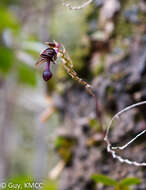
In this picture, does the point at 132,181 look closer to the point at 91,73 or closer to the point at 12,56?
the point at 91,73

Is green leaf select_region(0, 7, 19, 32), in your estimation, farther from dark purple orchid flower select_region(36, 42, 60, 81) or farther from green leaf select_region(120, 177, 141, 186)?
green leaf select_region(120, 177, 141, 186)

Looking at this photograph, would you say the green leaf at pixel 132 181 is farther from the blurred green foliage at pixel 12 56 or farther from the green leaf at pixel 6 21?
the green leaf at pixel 6 21

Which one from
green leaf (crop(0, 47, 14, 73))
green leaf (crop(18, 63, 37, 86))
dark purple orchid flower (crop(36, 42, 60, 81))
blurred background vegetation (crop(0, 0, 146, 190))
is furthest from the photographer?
green leaf (crop(18, 63, 37, 86))

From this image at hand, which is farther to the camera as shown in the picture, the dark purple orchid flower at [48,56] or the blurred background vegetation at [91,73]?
the blurred background vegetation at [91,73]

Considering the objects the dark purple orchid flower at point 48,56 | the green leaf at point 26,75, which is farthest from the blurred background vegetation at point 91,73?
the dark purple orchid flower at point 48,56

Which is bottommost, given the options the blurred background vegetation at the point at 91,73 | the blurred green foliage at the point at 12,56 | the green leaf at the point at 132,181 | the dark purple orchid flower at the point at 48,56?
the green leaf at the point at 132,181

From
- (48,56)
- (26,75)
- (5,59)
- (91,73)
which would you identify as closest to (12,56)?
(5,59)

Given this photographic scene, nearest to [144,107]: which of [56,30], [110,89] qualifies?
[110,89]

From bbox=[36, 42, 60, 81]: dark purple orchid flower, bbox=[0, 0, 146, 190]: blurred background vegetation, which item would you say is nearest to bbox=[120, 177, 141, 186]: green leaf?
bbox=[0, 0, 146, 190]: blurred background vegetation

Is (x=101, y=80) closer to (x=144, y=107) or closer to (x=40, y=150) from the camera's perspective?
(x=144, y=107)
